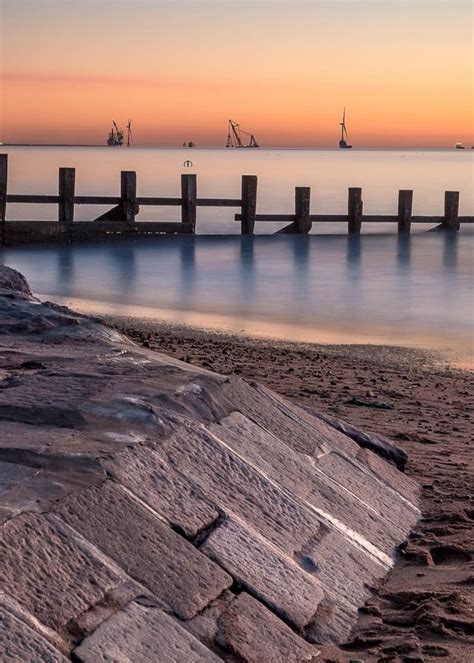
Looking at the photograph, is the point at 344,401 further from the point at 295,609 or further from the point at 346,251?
the point at 346,251

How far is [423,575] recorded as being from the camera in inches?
143

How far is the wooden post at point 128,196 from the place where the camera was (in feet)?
67.2

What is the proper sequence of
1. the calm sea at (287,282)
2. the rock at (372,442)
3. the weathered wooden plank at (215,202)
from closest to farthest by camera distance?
the rock at (372,442)
the calm sea at (287,282)
the weathered wooden plank at (215,202)

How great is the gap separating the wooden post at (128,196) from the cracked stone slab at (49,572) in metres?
18.0

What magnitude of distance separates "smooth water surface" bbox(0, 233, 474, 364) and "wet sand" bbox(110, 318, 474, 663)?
4.76 feet

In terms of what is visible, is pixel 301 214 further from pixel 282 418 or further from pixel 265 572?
pixel 265 572

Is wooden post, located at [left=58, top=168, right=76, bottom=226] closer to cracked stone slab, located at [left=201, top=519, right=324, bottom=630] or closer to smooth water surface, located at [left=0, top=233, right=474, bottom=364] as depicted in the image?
smooth water surface, located at [left=0, top=233, right=474, bottom=364]

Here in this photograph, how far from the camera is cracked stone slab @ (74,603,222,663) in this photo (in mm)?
2408

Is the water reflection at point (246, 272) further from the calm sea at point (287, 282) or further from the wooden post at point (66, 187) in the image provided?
the wooden post at point (66, 187)

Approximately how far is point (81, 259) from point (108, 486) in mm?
15955

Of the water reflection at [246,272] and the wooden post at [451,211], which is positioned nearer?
the water reflection at [246,272]

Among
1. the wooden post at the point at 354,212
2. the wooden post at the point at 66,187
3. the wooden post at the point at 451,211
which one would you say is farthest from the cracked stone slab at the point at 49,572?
the wooden post at the point at 451,211

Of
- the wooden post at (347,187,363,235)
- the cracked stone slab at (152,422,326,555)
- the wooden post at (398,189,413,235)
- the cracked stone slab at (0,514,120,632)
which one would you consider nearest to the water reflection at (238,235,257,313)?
the wooden post at (347,187,363,235)

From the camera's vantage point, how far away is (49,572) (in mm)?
2525
